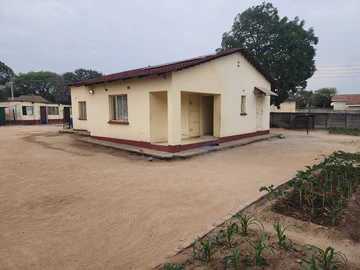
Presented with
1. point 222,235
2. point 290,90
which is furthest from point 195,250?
point 290,90

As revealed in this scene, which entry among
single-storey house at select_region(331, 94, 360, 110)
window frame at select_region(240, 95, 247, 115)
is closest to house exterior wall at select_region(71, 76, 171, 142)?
window frame at select_region(240, 95, 247, 115)

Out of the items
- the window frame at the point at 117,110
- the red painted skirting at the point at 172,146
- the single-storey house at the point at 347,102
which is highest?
the single-storey house at the point at 347,102

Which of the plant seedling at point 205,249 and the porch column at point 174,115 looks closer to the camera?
the plant seedling at point 205,249

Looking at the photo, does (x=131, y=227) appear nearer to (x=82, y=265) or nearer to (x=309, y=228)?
(x=82, y=265)

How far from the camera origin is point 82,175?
22.8ft

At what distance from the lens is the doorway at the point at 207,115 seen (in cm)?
1320

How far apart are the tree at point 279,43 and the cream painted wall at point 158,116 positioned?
12.7 meters

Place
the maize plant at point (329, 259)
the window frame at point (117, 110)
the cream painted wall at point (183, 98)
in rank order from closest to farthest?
1. the maize plant at point (329, 259)
2. the cream painted wall at point (183, 98)
3. the window frame at point (117, 110)

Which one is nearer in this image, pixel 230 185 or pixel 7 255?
pixel 7 255

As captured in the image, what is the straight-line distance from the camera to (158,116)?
10.5 m

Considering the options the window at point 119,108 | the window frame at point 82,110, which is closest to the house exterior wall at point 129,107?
the window at point 119,108

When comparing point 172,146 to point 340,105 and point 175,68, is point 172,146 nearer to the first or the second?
point 175,68

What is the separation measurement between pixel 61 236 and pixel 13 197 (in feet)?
7.76

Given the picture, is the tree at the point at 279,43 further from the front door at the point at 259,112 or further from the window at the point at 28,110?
the window at the point at 28,110
